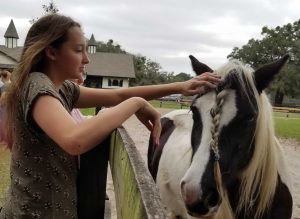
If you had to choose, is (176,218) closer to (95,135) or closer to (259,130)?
(259,130)

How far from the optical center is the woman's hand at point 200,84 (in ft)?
8.18

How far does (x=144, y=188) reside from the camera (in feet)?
4.70

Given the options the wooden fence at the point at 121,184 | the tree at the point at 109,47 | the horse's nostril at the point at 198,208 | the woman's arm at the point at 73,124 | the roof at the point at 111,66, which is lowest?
the horse's nostril at the point at 198,208

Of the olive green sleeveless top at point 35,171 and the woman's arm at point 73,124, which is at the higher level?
the woman's arm at point 73,124

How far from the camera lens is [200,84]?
8.50 feet

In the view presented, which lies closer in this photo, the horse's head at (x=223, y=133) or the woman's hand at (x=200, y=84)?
the horse's head at (x=223, y=133)

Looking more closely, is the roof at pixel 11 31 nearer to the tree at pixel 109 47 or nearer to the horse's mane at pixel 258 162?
the tree at pixel 109 47

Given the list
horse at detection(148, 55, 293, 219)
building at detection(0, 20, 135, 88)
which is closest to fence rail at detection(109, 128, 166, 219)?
horse at detection(148, 55, 293, 219)

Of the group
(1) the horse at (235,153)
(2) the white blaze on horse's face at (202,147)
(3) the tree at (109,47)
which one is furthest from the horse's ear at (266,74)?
(3) the tree at (109,47)

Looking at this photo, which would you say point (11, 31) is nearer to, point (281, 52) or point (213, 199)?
point (281, 52)

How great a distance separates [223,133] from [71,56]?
3.76 feet

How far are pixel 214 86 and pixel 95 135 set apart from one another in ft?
4.62

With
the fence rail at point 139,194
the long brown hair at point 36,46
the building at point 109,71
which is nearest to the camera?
the fence rail at point 139,194

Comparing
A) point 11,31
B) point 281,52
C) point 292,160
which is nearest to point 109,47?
point 11,31
